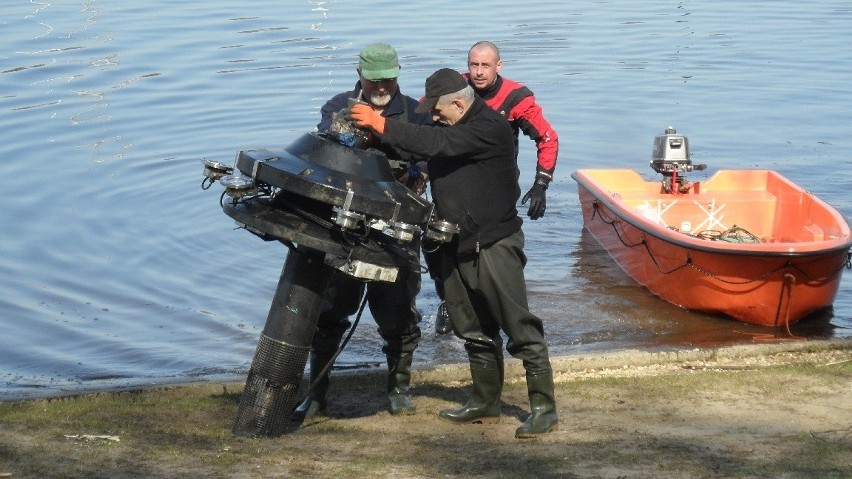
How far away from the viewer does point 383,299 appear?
21.9 ft

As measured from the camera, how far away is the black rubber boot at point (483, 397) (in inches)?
254

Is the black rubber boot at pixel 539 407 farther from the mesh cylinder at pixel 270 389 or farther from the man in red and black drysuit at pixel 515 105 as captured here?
the man in red and black drysuit at pixel 515 105

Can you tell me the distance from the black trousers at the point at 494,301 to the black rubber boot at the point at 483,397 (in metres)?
0.07

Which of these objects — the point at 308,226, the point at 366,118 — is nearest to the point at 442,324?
the point at 308,226

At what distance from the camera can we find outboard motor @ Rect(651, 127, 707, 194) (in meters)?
11.5

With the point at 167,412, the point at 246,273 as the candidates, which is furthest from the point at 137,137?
the point at 167,412

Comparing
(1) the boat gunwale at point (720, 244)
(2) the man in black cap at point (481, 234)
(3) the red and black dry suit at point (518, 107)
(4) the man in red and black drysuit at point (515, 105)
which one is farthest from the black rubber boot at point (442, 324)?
(2) the man in black cap at point (481, 234)

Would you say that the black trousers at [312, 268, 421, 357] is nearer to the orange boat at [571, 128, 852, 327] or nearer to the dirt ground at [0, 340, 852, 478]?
the dirt ground at [0, 340, 852, 478]

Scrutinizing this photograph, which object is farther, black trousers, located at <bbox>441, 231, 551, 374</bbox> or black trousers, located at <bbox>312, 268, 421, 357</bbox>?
black trousers, located at <bbox>312, 268, 421, 357</bbox>

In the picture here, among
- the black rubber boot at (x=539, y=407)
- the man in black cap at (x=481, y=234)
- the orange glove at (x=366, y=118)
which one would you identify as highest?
the orange glove at (x=366, y=118)

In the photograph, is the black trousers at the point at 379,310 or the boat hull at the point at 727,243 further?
the boat hull at the point at 727,243

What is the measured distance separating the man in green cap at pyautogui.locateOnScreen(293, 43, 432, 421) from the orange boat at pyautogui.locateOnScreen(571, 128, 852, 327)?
3.49m

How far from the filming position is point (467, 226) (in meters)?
6.07

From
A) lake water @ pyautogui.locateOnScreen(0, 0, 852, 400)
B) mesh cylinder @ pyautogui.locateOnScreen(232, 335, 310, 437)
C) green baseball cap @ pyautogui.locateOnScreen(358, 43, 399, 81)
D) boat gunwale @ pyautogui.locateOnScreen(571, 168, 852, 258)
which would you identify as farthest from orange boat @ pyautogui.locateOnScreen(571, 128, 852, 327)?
mesh cylinder @ pyautogui.locateOnScreen(232, 335, 310, 437)
